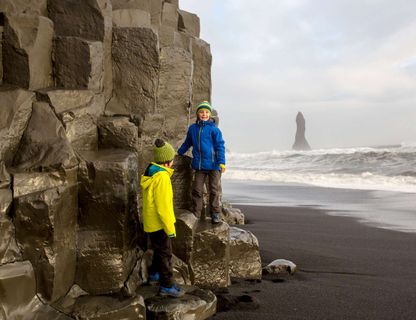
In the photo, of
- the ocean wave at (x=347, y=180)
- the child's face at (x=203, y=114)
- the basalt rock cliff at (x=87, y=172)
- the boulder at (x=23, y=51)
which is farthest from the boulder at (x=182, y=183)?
the ocean wave at (x=347, y=180)

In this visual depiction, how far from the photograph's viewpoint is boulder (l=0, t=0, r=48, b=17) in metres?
4.08

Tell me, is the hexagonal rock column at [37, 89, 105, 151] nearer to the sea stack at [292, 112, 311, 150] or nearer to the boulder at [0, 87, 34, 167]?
the boulder at [0, 87, 34, 167]

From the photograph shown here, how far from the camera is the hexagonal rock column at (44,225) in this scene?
3.35m

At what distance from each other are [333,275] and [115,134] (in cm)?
334

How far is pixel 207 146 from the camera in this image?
5.31m

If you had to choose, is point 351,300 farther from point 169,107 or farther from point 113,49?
point 113,49

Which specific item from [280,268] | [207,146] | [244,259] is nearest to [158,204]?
[207,146]

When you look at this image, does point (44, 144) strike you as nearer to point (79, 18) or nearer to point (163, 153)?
point (163, 153)

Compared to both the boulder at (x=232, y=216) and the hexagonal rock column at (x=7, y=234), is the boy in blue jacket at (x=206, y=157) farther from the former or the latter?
the boulder at (x=232, y=216)

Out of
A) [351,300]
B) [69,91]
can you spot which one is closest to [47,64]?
[69,91]

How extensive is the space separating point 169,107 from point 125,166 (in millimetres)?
Result: 1934

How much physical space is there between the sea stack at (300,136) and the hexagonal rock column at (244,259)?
86750 millimetres

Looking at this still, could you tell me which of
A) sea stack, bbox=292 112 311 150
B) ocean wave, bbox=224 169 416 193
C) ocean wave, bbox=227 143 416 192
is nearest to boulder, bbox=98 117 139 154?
ocean wave, bbox=224 169 416 193

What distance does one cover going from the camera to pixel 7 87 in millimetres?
Result: 3777
